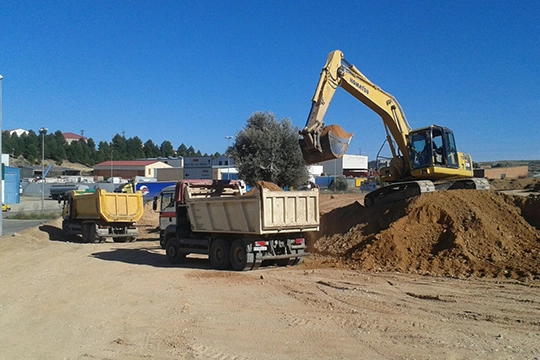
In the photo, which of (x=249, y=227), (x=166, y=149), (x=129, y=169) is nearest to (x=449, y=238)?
(x=249, y=227)

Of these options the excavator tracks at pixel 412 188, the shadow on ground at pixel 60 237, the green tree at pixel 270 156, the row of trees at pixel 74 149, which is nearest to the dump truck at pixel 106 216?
the shadow on ground at pixel 60 237

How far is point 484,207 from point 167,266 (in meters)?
10.2

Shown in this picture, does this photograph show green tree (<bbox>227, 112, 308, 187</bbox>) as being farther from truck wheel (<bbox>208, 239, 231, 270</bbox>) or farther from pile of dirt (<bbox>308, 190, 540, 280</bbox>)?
truck wheel (<bbox>208, 239, 231, 270</bbox>)

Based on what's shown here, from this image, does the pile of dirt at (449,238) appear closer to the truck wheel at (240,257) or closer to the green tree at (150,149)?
the truck wheel at (240,257)

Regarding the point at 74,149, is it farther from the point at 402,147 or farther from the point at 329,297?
the point at 329,297

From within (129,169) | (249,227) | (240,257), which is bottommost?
(240,257)

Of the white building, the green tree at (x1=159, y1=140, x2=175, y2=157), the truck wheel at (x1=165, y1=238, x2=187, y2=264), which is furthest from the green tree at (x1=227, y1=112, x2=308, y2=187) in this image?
the green tree at (x1=159, y1=140, x2=175, y2=157)

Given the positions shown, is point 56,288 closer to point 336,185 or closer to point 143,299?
point 143,299

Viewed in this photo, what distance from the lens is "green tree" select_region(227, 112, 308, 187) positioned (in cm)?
3169

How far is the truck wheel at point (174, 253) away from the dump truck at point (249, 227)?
0.03 metres

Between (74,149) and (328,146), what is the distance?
11853cm

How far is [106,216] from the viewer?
25.2 m

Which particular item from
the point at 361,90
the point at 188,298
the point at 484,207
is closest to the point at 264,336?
the point at 188,298

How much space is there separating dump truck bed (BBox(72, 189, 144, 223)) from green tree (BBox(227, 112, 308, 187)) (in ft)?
26.2
